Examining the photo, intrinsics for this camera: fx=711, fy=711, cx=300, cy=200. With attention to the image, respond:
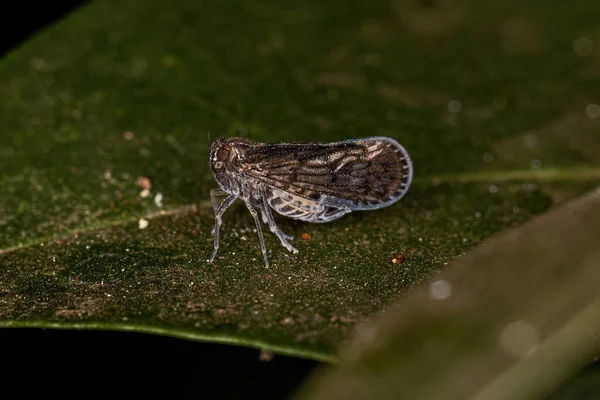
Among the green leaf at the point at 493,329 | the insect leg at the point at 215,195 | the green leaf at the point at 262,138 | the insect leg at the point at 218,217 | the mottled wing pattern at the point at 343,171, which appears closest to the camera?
the green leaf at the point at 493,329

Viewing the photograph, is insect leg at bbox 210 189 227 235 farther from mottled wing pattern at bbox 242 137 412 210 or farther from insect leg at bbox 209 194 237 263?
mottled wing pattern at bbox 242 137 412 210

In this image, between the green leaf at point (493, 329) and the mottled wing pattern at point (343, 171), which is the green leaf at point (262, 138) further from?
the green leaf at point (493, 329)

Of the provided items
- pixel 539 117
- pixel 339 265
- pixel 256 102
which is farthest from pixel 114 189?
pixel 539 117

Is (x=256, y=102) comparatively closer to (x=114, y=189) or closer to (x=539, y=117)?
(x=114, y=189)

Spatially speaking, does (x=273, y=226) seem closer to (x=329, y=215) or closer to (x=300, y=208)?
(x=300, y=208)

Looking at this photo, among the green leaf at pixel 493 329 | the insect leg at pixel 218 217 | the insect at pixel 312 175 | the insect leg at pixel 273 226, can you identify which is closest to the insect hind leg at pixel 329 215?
the insect at pixel 312 175

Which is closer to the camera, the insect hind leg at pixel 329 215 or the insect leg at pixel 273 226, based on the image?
the insect leg at pixel 273 226
